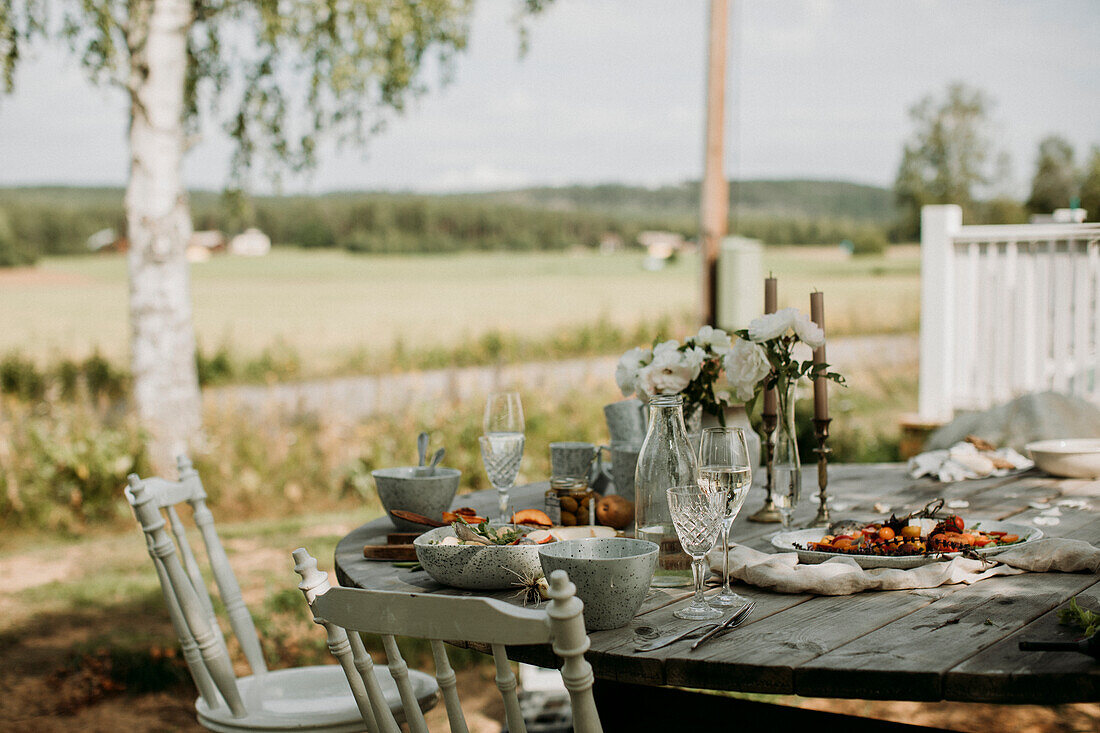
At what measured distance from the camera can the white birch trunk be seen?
4867mm

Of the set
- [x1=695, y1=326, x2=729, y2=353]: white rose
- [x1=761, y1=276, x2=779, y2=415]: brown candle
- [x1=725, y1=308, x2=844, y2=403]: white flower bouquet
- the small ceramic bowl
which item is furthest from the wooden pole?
[x1=725, y1=308, x2=844, y2=403]: white flower bouquet

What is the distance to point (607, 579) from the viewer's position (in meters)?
1.22

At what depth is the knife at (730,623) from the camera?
1179 millimetres

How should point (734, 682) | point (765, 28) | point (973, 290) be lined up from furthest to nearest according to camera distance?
1. point (765, 28)
2. point (973, 290)
3. point (734, 682)

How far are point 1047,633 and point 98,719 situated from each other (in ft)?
9.77

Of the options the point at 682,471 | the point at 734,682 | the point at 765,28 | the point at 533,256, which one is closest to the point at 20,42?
the point at 682,471

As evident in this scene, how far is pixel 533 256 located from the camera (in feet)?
51.6

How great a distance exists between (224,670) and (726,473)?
3.54 ft

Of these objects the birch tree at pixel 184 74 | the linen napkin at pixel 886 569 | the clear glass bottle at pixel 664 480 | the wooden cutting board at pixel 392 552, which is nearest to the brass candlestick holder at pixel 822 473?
the linen napkin at pixel 886 569

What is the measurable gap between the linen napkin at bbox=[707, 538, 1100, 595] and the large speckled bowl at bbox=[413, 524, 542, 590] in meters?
0.29

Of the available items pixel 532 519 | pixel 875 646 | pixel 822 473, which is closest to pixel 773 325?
pixel 822 473

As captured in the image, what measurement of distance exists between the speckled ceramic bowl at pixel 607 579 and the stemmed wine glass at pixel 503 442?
53cm

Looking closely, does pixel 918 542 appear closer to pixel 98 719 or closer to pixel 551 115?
pixel 98 719

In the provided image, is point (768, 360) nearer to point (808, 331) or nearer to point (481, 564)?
point (808, 331)
